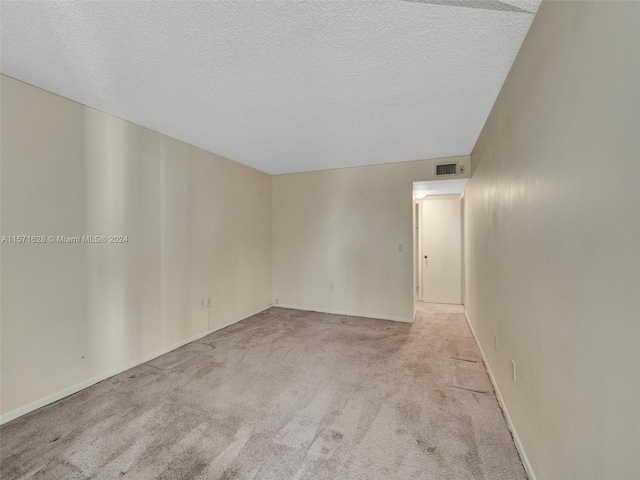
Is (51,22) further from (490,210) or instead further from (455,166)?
(455,166)

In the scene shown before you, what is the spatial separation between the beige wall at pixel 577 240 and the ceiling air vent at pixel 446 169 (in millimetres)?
2144

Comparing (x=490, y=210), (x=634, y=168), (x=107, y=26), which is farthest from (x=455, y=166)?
(x=107, y=26)

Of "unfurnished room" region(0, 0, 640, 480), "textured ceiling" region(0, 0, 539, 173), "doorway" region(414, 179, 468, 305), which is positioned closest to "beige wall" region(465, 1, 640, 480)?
"unfurnished room" region(0, 0, 640, 480)

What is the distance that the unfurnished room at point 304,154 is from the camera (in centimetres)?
93

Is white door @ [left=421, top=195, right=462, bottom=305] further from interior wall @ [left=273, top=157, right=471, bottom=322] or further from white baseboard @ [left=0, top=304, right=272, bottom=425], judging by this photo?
white baseboard @ [left=0, top=304, right=272, bottom=425]

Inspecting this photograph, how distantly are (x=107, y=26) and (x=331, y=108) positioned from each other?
157 centimetres

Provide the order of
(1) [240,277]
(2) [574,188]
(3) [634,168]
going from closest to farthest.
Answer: (3) [634,168], (2) [574,188], (1) [240,277]

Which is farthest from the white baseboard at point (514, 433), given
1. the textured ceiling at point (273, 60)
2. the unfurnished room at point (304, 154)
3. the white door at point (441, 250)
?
the white door at point (441, 250)

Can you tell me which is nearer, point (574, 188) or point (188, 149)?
point (574, 188)

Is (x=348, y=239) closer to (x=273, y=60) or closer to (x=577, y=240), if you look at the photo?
(x=273, y=60)

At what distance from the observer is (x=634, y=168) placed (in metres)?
0.69

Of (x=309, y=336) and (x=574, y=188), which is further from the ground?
(x=574, y=188)

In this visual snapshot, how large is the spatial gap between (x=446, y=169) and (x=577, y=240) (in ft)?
10.6

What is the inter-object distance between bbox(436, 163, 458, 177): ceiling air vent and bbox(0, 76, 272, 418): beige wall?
124 inches
